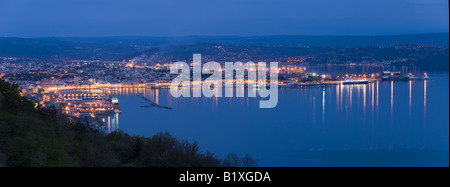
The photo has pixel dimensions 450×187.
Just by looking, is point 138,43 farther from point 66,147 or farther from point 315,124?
point 66,147

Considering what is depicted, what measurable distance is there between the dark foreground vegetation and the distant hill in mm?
17469

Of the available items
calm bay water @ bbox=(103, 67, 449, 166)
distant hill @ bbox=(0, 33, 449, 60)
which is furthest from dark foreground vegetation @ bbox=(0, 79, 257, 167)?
distant hill @ bbox=(0, 33, 449, 60)

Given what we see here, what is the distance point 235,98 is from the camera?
1442 cm

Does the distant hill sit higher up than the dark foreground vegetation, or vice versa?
the distant hill

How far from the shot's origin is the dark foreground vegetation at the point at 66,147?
127 inches

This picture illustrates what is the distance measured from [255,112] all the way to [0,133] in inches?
345

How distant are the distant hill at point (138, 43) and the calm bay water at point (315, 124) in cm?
695

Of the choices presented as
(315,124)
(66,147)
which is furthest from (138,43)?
(66,147)

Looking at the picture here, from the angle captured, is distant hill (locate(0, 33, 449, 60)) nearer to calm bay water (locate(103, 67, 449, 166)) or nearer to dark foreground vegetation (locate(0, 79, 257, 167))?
calm bay water (locate(103, 67, 449, 166))

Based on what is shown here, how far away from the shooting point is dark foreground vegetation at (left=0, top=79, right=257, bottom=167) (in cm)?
322

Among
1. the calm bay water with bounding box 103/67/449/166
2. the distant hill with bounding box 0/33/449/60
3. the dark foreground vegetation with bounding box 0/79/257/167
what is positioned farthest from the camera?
the distant hill with bounding box 0/33/449/60

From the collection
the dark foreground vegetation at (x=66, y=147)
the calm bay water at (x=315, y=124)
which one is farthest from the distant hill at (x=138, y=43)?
the dark foreground vegetation at (x=66, y=147)
